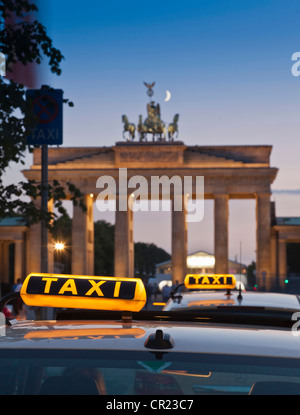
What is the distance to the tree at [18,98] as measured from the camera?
10484 mm

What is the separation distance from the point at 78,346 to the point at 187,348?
40 cm

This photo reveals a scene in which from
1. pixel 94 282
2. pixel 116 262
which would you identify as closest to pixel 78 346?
pixel 94 282

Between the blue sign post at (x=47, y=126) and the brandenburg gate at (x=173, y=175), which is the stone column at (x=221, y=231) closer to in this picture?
the brandenburg gate at (x=173, y=175)

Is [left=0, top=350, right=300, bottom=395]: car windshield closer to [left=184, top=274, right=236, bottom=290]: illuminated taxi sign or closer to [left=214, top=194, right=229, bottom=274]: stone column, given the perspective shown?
[left=184, top=274, right=236, bottom=290]: illuminated taxi sign

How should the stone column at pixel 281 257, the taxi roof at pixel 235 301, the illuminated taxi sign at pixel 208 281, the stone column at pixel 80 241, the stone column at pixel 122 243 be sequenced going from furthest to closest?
1. the stone column at pixel 281 257
2. the stone column at pixel 80 241
3. the stone column at pixel 122 243
4. the illuminated taxi sign at pixel 208 281
5. the taxi roof at pixel 235 301

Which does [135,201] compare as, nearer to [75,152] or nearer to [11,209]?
[75,152]

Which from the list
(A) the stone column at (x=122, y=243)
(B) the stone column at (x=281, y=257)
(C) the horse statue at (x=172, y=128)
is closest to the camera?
(A) the stone column at (x=122, y=243)

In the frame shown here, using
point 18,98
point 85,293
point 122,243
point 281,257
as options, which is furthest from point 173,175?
point 85,293

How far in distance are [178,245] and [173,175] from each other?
21.2 feet

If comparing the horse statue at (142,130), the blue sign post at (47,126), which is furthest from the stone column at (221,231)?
the blue sign post at (47,126)

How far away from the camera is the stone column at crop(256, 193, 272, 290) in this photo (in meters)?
71.8

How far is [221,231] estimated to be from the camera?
72.1 metres
